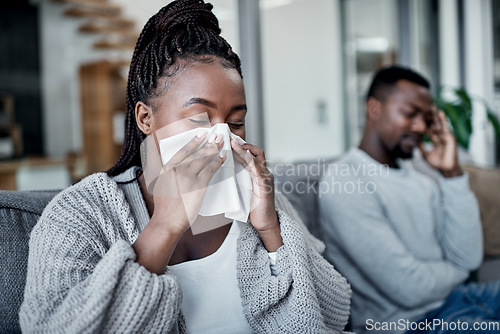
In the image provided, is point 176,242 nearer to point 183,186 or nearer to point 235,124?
point 183,186

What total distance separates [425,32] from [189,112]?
355 centimetres

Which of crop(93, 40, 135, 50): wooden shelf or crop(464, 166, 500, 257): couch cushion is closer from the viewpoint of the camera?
crop(464, 166, 500, 257): couch cushion

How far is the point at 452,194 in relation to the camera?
1.62 m

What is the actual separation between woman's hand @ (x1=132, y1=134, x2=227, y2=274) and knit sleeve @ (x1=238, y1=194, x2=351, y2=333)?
0.21m

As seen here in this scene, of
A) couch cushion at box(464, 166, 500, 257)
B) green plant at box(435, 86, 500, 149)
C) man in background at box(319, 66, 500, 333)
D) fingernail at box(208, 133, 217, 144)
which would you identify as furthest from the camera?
green plant at box(435, 86, 500, 149)

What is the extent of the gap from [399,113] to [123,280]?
1282mm

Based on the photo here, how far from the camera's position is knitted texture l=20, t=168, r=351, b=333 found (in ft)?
2.14

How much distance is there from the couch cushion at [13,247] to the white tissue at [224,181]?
338mm

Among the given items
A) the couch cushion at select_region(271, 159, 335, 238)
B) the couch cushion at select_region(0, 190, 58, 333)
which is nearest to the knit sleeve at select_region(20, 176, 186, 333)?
the couch cushion at select_region(0, 190, 58, 333)

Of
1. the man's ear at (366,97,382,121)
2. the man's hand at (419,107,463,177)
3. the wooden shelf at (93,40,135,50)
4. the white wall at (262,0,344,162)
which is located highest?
the wooden shelf at (93,40,135,50)

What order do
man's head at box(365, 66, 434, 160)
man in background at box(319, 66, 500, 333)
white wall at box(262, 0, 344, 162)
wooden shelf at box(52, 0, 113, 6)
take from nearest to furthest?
1. man in background at box(319, 66, 500, 333)
2. man's head at box(365, 66, 434, 160)
3. white wall at box(262, 0, 344, 162)
4. wooden shelf at box(52, 0, 113, 6)

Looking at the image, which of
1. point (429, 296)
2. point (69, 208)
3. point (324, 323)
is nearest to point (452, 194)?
point (429, 296)

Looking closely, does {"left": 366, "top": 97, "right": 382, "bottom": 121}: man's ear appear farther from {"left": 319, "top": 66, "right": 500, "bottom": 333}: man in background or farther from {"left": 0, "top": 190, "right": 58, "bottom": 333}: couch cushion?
{"left": 0, "top": 190, "right": 58, "bottom": 333}: couch cushion

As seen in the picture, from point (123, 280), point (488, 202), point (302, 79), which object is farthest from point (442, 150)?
point (302, 79)
